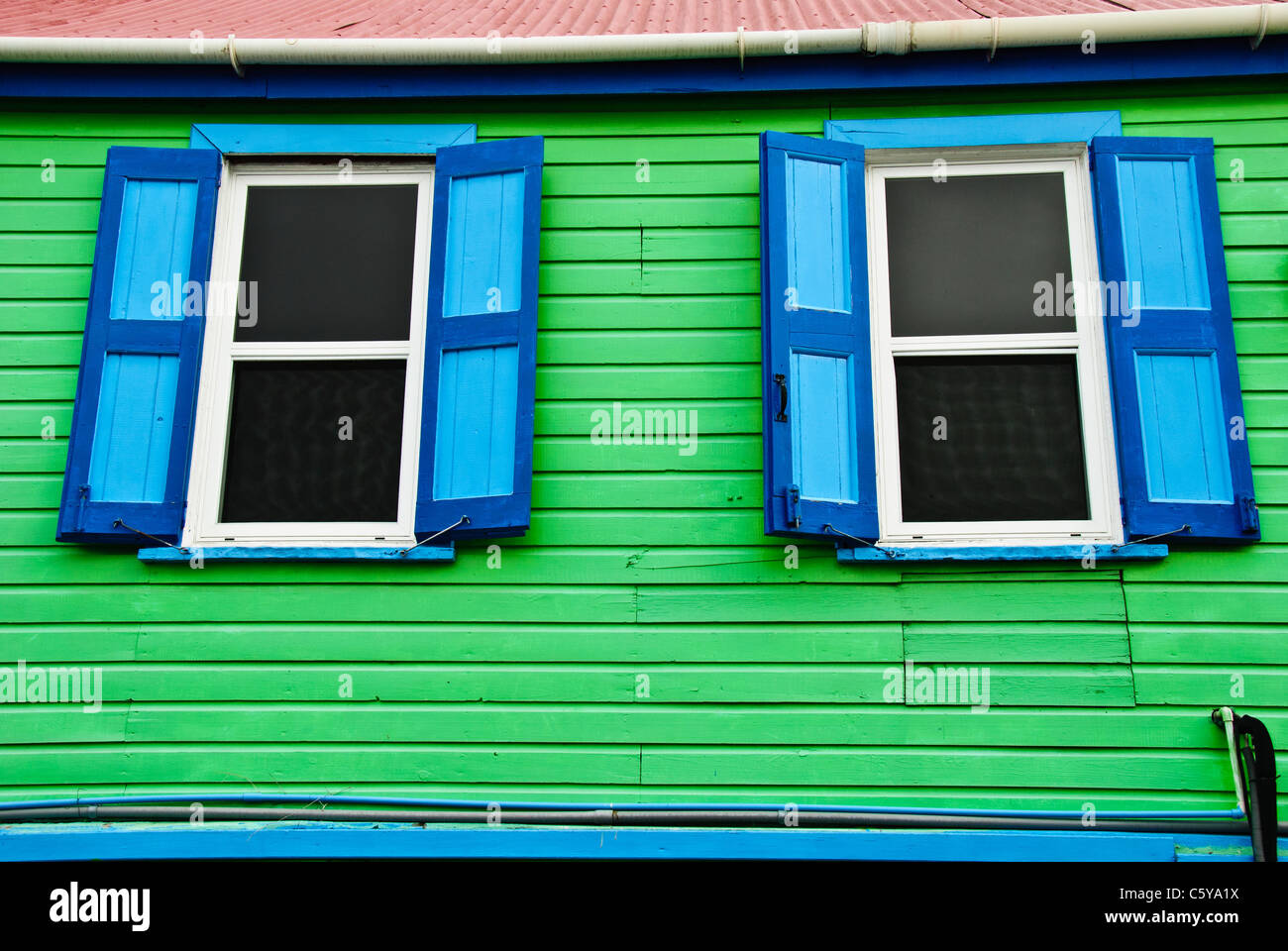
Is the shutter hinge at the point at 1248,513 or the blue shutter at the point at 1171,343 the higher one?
the blue shutter at the point at 1171,343

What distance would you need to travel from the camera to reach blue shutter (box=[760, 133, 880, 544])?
375 cm

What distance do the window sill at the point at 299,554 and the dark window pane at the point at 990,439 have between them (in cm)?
190

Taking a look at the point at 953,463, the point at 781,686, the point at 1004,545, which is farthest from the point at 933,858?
the point at 953,463

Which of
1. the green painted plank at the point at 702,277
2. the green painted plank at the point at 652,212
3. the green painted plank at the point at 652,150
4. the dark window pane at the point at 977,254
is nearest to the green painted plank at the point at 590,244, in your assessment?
the green painted plank at the point at 652,212

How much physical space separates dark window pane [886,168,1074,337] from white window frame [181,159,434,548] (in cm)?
203

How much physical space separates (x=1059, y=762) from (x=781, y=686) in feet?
3.39

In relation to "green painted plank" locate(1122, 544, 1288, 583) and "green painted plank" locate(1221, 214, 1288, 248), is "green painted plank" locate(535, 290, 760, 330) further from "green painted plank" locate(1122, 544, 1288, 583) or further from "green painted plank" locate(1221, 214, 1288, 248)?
"green painted plank" locate(1221, 214, 1288, 248)

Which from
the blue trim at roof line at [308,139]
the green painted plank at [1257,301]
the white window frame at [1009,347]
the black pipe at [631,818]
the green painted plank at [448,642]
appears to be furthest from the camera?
the blue trim at roof line at [308,139]

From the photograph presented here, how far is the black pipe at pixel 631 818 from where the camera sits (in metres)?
3.56

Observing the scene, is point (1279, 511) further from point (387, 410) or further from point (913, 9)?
point (387, 410)

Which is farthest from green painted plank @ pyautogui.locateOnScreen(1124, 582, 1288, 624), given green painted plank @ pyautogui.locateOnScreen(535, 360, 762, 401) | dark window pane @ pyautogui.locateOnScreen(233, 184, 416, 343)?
dark window pane @ pyautogui.locateOnScreen(233, 184, 416, 343)

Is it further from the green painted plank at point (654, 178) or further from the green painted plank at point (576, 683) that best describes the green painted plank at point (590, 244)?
the green painted plank at point (576, 683)

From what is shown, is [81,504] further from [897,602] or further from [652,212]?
[897,602]
